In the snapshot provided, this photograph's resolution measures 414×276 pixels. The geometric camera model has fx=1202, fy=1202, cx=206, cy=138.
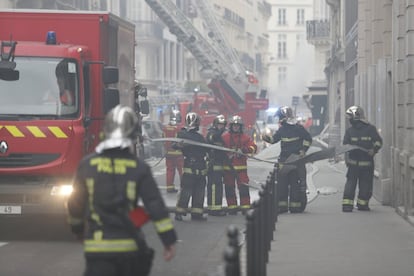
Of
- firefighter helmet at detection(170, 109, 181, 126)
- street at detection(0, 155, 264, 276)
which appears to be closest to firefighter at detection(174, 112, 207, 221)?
street at detection(0, 155, 264, 276)

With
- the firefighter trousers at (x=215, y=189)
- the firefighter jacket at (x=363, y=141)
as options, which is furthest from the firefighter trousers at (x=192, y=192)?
the firefighter jacket at (x=363, y=141)

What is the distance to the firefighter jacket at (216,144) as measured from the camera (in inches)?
749

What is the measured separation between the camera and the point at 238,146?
62.9ft

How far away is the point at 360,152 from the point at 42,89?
640cm

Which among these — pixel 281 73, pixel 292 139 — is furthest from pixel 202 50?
pixel 281 73

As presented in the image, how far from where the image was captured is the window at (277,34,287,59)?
156750 millimetres

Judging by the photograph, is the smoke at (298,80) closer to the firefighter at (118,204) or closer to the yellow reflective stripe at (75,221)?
the yellow reflective stripe at (75,221)

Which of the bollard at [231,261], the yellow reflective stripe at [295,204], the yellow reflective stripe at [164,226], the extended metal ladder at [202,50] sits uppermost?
the extended metal ladder at [202,50]

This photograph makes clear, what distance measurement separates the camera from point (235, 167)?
19062mm

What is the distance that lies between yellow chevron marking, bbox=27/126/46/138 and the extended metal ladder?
3063 cm

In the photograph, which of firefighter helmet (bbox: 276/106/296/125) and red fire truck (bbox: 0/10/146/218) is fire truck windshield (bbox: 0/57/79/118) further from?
firefighter helmet (bbox: 276/106/296/125)

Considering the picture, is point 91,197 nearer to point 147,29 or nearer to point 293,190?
point 293,190

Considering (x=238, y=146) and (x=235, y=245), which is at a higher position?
(x=238, y=146)

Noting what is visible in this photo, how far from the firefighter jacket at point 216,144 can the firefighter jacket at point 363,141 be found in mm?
2054
